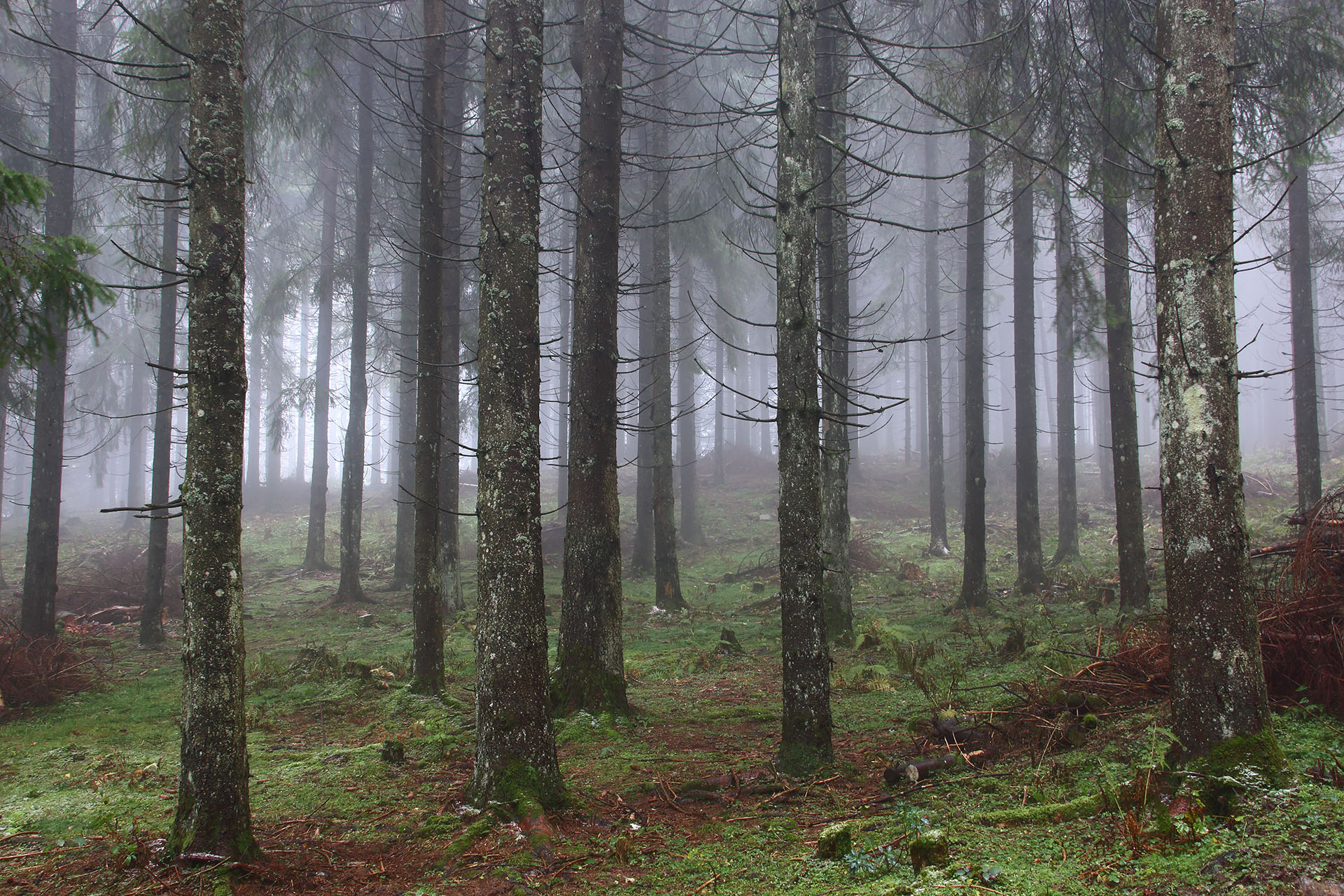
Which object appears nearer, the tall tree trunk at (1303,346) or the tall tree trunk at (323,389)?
the tall tree trunk at (1303,346)

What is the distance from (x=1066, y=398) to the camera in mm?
19188

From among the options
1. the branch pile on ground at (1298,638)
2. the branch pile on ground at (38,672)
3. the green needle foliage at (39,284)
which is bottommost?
the branch pile on ground at (38,672)

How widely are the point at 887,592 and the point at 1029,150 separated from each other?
8863mm

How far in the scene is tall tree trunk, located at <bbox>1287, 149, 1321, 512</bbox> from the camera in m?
14.2

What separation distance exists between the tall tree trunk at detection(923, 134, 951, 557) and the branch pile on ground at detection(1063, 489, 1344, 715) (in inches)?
564

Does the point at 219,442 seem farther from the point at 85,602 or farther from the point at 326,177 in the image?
the point at 326,177

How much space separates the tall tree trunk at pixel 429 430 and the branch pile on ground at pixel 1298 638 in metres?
6.59

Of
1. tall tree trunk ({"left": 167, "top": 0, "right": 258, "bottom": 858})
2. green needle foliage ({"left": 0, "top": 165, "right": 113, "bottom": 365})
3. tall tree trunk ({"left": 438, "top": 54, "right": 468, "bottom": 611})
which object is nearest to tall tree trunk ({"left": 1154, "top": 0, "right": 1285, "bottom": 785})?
tall tree trunk ({"left": 167, "top": 0, "right": 258, "bottom": 858})

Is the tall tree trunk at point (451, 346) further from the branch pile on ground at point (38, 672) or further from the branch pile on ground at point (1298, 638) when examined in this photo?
the branch pile on ground at point (1298, 638)

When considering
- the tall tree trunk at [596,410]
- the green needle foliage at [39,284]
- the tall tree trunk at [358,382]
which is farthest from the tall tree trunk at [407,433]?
the tall tree trunk at [596,410]

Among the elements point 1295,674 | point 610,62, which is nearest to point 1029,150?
point 610,62

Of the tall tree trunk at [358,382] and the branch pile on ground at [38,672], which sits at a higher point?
the tall tree trunk at [358,382]

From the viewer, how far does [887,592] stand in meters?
14.9

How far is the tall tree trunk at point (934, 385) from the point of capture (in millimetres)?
20109
